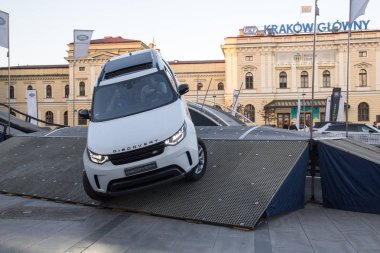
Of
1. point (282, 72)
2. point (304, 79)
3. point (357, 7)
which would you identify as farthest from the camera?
point (282, 72)

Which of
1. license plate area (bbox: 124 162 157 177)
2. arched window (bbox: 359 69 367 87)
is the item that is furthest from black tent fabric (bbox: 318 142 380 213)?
arched window (bbox: 359 69 367 87)

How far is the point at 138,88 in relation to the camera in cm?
862

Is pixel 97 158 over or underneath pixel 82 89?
underneath

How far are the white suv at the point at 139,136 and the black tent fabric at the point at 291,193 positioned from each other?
1618 mm

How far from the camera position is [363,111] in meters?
63.5

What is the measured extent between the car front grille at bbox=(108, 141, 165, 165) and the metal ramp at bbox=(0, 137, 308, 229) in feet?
3.93

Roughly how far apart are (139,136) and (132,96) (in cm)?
141

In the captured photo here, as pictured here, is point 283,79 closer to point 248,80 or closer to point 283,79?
point 283,79

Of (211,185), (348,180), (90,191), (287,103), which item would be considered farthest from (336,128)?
(287,103)

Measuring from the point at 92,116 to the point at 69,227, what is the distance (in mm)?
2349

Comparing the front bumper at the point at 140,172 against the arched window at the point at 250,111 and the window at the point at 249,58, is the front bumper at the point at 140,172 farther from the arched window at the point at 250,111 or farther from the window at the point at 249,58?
the window at the point at 249,58

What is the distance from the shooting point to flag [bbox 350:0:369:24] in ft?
46.9

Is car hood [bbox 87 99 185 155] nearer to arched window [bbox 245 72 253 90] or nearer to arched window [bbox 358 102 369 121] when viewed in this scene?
arched window [bbox 245 72 253 90]

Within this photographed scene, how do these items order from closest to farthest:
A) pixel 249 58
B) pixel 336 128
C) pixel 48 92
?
pixel 336 128, pixel 249 58, pixel 48 92
